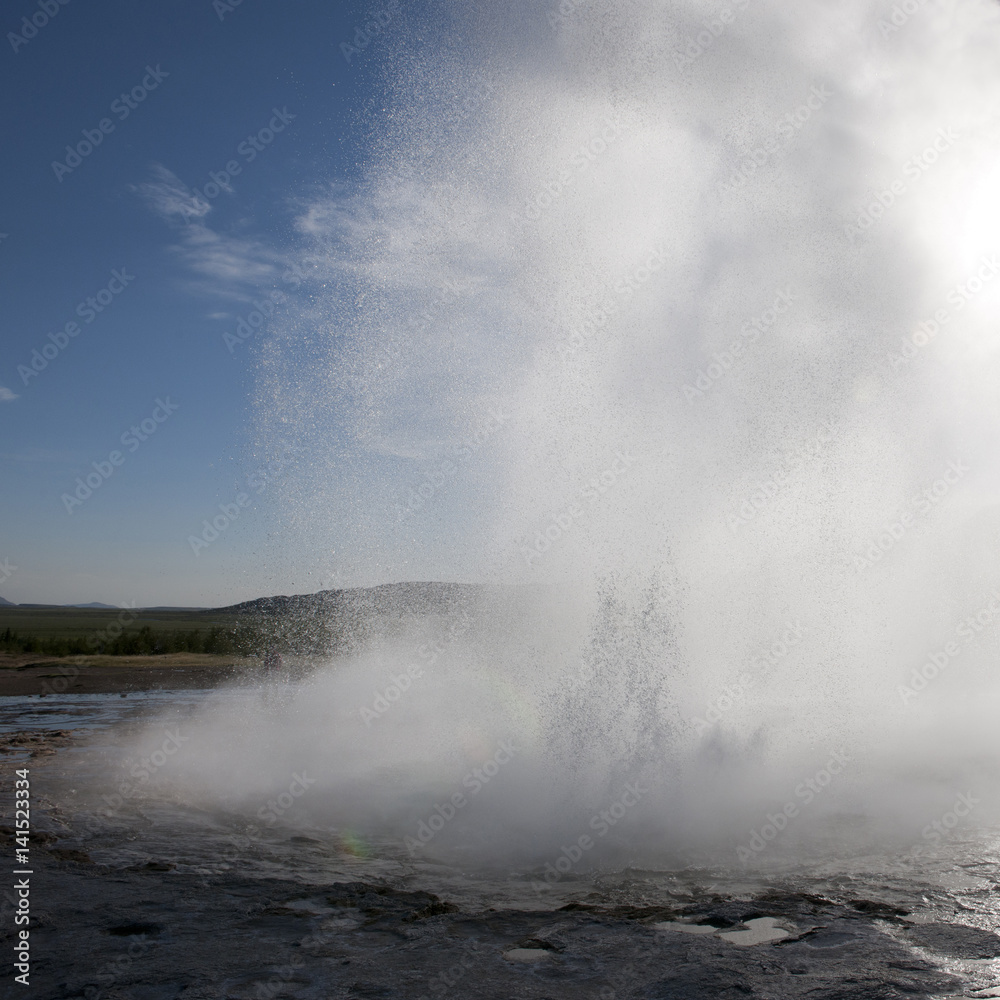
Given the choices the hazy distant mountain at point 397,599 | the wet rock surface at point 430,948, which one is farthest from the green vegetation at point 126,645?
the wet rock surface at point 430,948

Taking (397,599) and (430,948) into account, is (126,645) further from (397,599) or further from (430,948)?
(430,948)

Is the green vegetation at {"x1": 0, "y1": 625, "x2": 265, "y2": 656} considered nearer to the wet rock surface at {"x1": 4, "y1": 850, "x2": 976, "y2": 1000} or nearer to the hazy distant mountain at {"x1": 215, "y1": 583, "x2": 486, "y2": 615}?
the hazy distant mountain at {"x1": 215, "y1": 583, "x2": 486, "y2": 615}

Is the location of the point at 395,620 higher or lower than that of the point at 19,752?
higher

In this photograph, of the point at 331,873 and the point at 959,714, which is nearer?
the point at 331,873

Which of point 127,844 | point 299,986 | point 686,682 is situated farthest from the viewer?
point 686,682

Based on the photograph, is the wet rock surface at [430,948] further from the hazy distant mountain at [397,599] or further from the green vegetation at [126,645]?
the green vegetation at [126,645]

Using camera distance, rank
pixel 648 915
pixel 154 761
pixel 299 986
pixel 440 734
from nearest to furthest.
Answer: pixel 299 986, pixel 648 915, pixel 154 761, pixel 440 734

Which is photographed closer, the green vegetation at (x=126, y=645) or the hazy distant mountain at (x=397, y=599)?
the hazy distant mountain at (x=397, y=599)

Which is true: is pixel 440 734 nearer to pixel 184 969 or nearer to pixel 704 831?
pixel 704 831

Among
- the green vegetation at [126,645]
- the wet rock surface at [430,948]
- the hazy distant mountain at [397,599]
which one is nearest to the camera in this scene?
the wet rock surface at [430,948]

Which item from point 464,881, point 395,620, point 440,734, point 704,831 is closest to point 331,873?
point 464,881

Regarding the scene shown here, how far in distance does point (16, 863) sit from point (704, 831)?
7.86m

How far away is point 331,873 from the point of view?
27.0ft

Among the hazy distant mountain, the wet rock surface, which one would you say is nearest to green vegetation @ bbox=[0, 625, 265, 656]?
the hazy distant mountain
